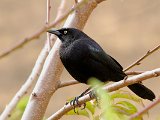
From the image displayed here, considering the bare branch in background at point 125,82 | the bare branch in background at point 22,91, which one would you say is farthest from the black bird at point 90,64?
the bare branch in background at point 125,82

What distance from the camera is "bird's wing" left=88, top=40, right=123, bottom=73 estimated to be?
8.25 feet

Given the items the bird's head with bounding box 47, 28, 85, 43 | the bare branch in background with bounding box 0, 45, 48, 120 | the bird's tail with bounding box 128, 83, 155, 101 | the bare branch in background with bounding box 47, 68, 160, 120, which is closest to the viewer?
the bare branch in background with bounding box 47, 68, 160, 120

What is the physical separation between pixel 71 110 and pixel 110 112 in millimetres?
1131

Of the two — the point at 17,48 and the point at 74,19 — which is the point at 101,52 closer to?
the point at 74,19

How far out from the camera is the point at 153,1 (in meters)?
1.36

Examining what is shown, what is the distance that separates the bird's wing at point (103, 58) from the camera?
251 cm

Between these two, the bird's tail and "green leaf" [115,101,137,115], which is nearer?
"green leaf" [115,101,137,115]

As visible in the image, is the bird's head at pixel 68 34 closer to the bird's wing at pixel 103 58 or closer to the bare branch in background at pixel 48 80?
the bird's wing at pixel 103 58

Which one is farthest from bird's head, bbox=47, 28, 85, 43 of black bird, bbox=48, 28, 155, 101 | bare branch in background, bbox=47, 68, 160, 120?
bare branch in background, bbox=47, 68, 160, 120

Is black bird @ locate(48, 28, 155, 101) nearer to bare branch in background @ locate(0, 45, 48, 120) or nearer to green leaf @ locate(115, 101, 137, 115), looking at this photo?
bare branch in background @ locate(0, 45, 48, 120)

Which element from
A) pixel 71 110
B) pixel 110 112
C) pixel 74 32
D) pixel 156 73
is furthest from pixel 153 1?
pixel 74 32

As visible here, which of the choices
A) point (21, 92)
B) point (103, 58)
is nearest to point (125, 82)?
point (21, 92)

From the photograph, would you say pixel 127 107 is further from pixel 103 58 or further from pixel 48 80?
pixel 103 58

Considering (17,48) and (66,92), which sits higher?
(66,92)
